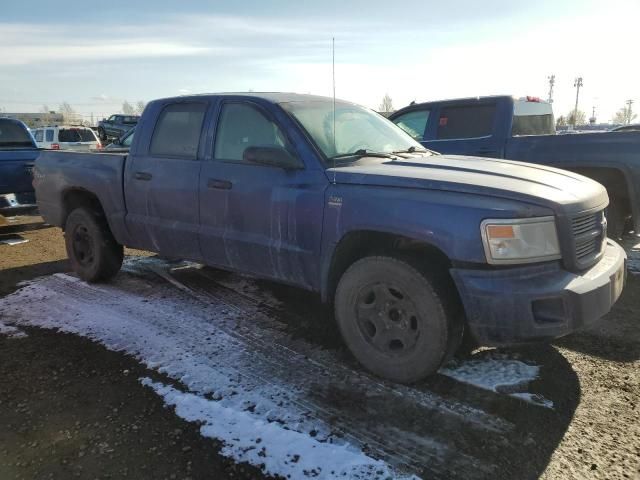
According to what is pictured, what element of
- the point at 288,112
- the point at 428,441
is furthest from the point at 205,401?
the point at 288,112

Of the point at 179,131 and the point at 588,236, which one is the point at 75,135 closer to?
the point at 179,131

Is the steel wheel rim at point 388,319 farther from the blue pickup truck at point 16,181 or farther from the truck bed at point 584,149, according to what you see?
the blue pickup truck at point 16,181

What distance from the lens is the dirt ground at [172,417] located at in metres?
2.45

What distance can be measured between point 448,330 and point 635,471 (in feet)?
3.61

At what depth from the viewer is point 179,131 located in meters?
4.51

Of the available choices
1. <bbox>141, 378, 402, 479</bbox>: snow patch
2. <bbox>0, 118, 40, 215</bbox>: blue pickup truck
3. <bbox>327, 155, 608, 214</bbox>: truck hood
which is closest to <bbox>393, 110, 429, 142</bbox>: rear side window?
<bbox>327, 155, 608, 214</bbox>: truck hood

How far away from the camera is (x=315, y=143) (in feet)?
12.0

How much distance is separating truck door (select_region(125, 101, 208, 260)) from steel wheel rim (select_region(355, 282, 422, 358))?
1714mm

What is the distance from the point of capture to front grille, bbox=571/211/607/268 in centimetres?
293

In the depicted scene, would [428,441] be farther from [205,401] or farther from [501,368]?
[205,401]

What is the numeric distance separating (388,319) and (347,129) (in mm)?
1647

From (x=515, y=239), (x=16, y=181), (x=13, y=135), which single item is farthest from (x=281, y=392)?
(x=13, y=135)

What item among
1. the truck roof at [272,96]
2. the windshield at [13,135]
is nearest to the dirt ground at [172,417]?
the truck roof at [272,96]

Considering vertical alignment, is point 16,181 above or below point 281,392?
above
